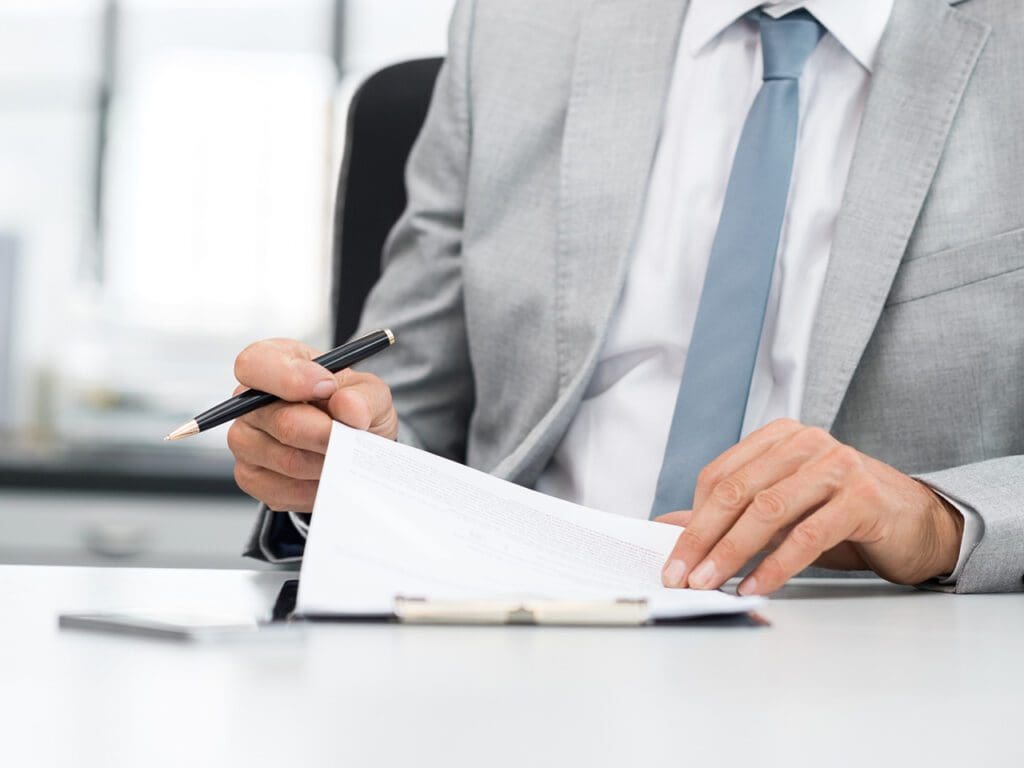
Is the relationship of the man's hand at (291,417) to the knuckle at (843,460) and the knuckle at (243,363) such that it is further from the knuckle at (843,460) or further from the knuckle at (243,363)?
the knuckle at (843,460)

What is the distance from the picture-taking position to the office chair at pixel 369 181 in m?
1.26

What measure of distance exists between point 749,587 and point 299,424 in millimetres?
312

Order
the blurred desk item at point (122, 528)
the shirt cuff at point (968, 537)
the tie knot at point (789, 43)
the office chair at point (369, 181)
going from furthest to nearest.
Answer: the blurred desk item at point (122, 528) → the office chair at point (369, 181) → the tie knot at point (789, 43) → the shirt cuff at point (968, 537)

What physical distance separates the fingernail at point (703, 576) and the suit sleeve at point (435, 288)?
1.83 ft

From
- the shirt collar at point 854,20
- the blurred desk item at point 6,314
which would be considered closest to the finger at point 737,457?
the shirt collar at point 854,20

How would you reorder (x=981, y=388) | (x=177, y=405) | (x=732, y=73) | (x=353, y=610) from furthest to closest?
(x=177, y=405)
(x=732, y=73)
(x=981, y=388)
(x=353, y=610)

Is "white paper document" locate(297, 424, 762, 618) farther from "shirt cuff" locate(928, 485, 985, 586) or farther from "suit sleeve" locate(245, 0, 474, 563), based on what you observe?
"suit sleeve" locate(245, 0, 474, 563)

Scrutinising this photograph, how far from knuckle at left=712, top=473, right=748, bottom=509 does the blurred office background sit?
2.86m

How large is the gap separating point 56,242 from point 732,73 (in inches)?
111

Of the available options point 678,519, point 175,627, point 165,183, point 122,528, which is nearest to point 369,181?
point 678,519

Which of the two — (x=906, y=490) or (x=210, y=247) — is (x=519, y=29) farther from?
(x=210, y=247)

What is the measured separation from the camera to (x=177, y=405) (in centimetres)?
336

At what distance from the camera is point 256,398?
2.52ft

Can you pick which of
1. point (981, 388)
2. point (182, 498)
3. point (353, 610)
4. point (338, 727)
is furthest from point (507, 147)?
point (182, 498)
